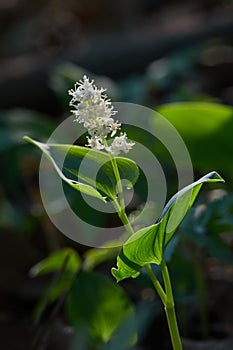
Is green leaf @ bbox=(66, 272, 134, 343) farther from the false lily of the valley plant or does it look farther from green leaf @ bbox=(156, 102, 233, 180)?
green leaf @ bbox=(156, 102, 233, 180)

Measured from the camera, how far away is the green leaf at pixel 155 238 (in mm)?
832

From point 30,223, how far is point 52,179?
214mm

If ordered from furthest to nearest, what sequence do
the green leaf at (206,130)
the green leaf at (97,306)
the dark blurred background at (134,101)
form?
the green leaf at (206,130) → the dark blurred background at (134,101) → the green leaf at (97,306)

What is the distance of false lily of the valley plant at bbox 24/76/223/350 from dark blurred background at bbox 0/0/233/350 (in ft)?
0.99

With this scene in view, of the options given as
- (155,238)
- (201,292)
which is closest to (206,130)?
(201,292)

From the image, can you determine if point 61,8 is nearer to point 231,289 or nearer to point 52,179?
point 52,179

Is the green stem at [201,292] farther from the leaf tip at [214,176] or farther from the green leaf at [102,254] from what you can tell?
the leaf tip at [214,176]

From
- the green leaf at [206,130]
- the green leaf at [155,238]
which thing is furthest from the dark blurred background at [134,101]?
the green leaf at [155,238]

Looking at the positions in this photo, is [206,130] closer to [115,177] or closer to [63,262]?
[63,262]

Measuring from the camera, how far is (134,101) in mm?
1967

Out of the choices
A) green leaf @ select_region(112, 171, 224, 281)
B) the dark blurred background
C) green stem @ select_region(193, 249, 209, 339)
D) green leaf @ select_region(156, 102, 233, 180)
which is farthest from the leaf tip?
green leaf @ select_region(156, 102, 233, 180)

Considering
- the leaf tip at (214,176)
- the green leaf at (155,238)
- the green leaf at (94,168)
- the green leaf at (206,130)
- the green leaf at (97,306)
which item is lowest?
the green leaf at (97,306)

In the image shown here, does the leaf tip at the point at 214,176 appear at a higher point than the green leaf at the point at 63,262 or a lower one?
higher

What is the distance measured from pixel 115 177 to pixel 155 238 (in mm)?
85
